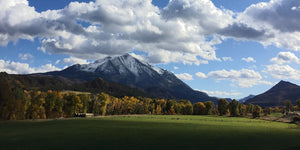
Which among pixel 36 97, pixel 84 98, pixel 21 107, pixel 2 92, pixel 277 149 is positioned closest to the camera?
pixel 277 149

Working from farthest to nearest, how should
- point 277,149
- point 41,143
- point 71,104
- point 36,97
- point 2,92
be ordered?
point 71,104 → point 36,97 → point 2,92 → point 41,143 → point 277,149

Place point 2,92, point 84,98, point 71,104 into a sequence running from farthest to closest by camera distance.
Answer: point 84,98, point 71,104, point 2,92

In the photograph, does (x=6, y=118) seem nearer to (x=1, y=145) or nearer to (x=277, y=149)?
(x=1, y=145)

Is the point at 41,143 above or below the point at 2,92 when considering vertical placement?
below

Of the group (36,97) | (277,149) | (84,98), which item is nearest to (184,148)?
(277,149)

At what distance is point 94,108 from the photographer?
7352 inches

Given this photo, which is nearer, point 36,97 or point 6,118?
point 6,118

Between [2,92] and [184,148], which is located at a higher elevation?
[2,92]

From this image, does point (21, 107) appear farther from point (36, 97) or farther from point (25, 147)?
point (25, 147)

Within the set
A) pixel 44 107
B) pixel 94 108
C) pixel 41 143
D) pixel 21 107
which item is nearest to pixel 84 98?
pixel 94 108

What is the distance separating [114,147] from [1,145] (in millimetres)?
22981

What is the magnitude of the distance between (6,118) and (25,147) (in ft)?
294

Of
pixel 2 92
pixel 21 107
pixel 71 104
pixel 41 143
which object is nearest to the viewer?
pixel 41 143

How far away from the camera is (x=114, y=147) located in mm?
45938
